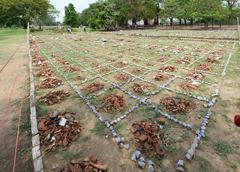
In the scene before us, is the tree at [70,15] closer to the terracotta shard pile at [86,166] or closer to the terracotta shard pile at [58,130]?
the terracotta shard pile at [58,130]

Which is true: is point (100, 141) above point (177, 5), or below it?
below

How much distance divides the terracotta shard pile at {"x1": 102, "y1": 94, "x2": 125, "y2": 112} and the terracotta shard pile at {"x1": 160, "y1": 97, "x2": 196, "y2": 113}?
1093 millimetres

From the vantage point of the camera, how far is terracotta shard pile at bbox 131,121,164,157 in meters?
3.34

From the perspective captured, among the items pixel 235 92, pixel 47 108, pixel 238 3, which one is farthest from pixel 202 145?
pixel 238 3

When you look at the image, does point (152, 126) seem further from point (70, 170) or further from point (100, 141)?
point (70, 170)

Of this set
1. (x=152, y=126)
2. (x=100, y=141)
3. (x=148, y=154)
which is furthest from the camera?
(x=152, y=126)

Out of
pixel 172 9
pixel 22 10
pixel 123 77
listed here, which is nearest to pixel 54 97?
pixel 123 77

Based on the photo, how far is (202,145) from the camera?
3447 millimetres

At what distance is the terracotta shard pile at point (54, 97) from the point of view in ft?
17.3

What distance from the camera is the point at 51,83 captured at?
6.57m

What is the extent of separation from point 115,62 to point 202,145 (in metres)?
6.38

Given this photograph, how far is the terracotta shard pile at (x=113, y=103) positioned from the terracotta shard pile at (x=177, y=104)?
3.59 ft

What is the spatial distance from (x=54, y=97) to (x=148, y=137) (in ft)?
10.3

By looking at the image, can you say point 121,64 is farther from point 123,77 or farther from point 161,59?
point 161,59
